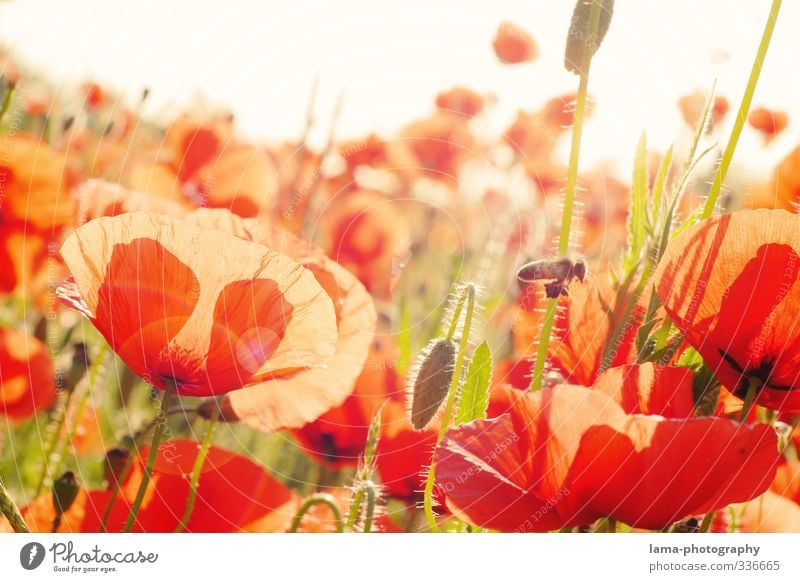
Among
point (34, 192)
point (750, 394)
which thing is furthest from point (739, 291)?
point (34, 192)

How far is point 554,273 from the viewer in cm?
31

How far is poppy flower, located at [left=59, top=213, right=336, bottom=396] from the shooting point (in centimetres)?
29

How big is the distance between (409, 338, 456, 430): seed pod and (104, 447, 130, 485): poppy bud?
13 centimetres

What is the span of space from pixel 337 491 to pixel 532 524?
159 millimetres

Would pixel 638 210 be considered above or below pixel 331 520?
above

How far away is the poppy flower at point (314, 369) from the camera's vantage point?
342mm

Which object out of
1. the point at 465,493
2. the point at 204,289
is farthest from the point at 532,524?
the point at 204,289

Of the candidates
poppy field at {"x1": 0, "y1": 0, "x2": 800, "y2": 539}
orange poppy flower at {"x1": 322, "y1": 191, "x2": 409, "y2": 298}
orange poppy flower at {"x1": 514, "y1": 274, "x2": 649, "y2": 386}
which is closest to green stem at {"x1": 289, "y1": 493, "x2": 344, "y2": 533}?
poppy field at {"x1": 0, "y1": 0, "x2": 800, "y2": 539}

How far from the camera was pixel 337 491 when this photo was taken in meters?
0.44

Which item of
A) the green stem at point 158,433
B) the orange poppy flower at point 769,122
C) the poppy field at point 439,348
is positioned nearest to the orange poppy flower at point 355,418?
the poppy field at point 439,348

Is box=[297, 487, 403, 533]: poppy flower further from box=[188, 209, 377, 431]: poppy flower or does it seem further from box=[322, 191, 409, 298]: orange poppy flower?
box=[322, 191, 409, 298]: orange poppy flower

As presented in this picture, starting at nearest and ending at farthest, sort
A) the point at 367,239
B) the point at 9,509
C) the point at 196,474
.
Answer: the point at 9,509 < the point at 196,474 < the point at 367,239

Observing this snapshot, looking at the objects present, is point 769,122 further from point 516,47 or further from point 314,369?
point 314,369

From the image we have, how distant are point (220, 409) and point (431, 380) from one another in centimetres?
10
